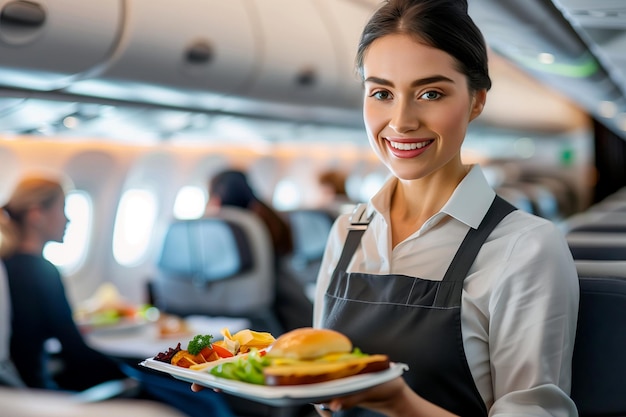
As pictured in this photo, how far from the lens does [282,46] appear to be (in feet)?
16.0

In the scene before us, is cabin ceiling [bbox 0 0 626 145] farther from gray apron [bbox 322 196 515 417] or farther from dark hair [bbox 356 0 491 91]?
gray apron [bbox 322 196 515 417]

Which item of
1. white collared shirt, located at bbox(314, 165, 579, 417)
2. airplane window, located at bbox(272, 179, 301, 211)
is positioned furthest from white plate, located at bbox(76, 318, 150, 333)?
airplane window, located at bbox(272, 179, 301, 211)

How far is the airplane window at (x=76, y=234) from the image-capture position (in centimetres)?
723

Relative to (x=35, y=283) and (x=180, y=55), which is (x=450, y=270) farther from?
(x=35, y=283)

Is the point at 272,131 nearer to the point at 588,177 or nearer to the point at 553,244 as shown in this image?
the point at 553,244

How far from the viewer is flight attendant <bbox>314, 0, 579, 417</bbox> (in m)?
1.66

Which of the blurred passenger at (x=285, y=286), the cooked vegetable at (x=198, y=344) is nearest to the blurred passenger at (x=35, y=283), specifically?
the blurred passenger at (x=285, y=286)

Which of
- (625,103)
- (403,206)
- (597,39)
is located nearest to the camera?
(403,206)

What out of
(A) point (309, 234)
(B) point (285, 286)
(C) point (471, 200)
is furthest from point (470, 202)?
(A) point (309, 234)

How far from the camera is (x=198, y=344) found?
1.66 meters

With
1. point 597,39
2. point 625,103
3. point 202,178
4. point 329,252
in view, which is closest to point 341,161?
point 202,178

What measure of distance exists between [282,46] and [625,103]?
15.1 ft

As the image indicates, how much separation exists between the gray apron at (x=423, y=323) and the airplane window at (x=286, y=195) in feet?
28.7

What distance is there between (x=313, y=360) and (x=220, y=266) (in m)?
4.09
